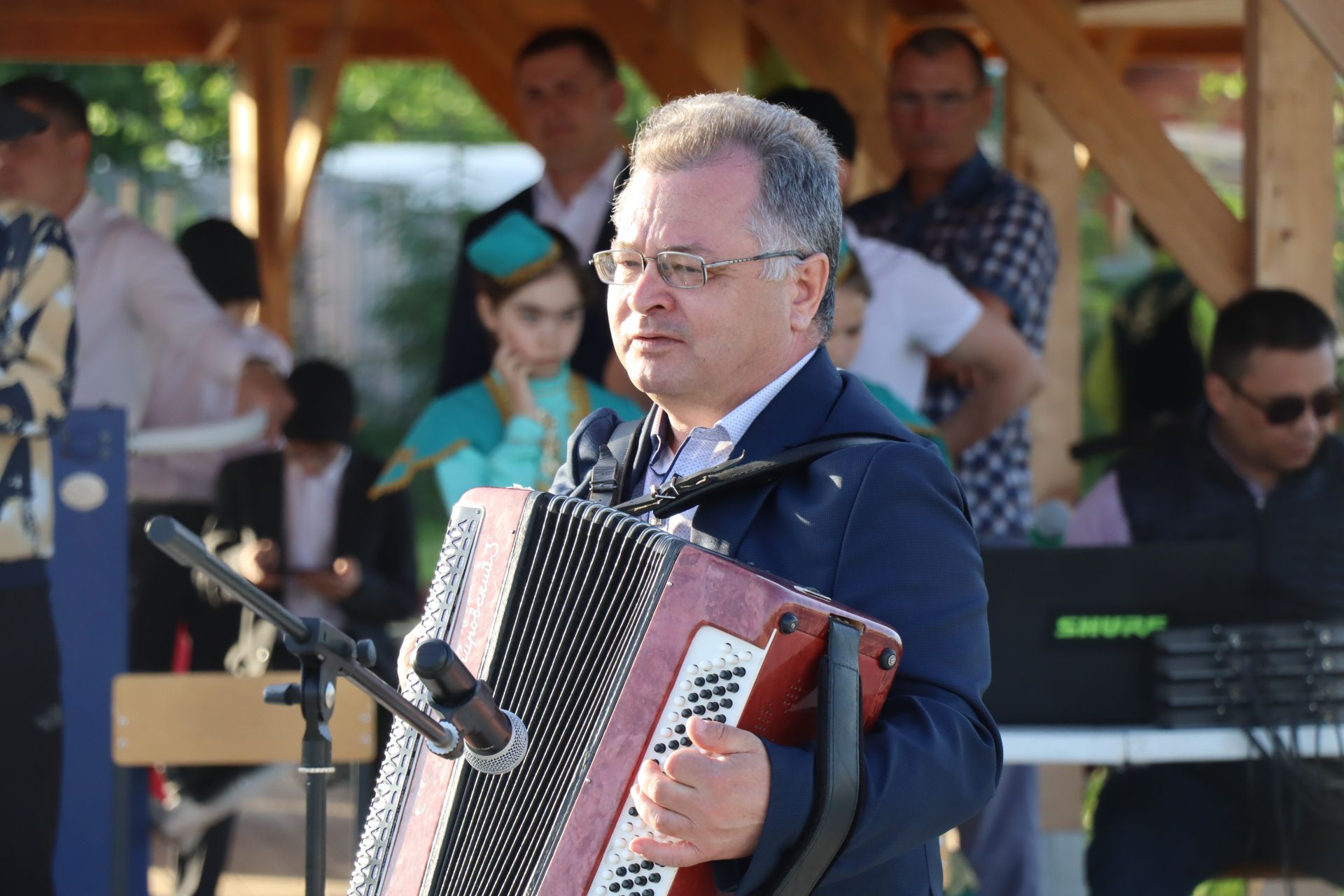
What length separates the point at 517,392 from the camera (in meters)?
3.91

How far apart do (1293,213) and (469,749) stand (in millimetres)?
3058

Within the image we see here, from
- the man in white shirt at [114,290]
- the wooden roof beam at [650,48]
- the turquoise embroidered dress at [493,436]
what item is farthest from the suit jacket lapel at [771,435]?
the wooden roof beam at [650,48]

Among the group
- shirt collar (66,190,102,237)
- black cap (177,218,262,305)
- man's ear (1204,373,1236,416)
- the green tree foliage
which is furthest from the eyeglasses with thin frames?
the green tree foliage

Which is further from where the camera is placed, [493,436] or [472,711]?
[493,436]

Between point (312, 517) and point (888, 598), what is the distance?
3493 mm

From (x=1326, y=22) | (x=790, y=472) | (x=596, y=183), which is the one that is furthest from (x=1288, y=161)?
(x=790, y=472)

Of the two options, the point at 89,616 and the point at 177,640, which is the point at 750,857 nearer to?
the point at 89,616

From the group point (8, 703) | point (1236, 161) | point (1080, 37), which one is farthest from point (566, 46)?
point (1236, 161)

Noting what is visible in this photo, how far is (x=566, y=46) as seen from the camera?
183 inches

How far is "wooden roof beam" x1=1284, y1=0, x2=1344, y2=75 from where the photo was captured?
303cm

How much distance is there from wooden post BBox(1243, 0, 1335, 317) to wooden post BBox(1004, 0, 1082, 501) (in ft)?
4.05

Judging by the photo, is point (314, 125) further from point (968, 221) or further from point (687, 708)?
point (687, 708)

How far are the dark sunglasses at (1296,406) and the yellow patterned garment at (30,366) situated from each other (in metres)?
2.62

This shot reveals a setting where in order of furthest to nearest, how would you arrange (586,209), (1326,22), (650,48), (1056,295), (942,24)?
(942,24)
(650,48)
(1056,295)
(586,209)
(1326,22)
